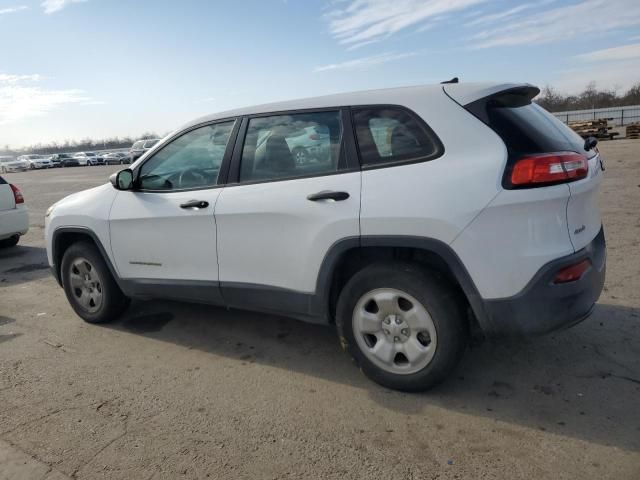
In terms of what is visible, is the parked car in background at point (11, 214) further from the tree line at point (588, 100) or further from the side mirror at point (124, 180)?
the tree line at point (588, 100)

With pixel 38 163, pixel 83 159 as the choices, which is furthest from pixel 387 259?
pixel 83 159

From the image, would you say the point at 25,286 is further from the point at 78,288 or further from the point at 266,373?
the point at 266,373

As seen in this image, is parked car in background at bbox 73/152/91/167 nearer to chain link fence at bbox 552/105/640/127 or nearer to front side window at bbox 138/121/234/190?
chain link fence at bbox 552/105/640/127

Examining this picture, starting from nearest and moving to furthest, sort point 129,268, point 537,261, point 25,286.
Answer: point 537,261 → point 129,268 → point 25,286

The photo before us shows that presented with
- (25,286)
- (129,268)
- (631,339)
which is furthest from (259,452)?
(25,286)

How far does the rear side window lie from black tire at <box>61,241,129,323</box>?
105 inches

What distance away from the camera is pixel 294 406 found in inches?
120

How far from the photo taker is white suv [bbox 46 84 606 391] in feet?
8.67

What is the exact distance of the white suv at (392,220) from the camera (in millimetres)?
2643

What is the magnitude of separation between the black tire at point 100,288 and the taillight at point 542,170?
349 cm

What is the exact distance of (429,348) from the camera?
9.64 ft

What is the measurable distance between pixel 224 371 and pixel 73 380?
109cm

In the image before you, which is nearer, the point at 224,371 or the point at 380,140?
the point at 380,140

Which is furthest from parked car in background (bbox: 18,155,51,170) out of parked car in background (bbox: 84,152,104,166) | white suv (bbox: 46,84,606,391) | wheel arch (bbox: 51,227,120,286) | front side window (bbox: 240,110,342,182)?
front side window (bbox: 240,110,342,182)
